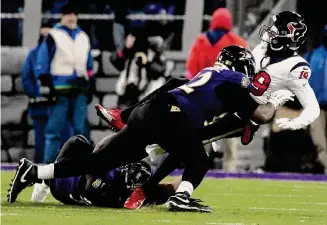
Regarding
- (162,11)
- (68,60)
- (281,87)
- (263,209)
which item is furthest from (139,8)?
(263,209)

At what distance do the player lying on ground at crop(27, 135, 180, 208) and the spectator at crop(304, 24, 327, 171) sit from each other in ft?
20.1

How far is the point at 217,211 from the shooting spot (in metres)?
9.84

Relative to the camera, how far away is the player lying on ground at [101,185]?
988 centimetres

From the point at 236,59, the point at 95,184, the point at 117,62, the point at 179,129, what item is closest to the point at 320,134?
the point at 117,62

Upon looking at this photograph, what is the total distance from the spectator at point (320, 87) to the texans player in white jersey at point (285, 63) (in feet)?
15.0

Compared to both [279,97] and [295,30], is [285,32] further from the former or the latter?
[279,97]

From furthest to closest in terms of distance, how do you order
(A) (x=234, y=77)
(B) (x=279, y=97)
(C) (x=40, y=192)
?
(B) (x=279, y=97) < (C) (x=40, y=192) < (A) (x=234, y=77)

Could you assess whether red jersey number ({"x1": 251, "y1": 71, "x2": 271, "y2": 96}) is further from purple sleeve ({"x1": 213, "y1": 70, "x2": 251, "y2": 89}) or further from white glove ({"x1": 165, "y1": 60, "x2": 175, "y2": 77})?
white glove ({"x1": 165, "y1": 60, "x2": 175, "y2": 77})

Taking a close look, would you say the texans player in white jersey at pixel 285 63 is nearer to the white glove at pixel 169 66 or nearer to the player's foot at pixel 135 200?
the player's foot at pixel 135 200

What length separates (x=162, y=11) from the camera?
698 inches

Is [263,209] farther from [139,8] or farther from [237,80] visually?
[139,8]

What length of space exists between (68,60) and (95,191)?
5.89 meters

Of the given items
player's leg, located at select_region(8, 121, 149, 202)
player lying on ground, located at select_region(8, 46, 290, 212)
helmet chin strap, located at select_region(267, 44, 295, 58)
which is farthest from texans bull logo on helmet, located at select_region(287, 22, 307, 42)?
player's leg, located at select_region(8, 121, 149, 202)

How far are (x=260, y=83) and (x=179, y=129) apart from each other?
176cm
